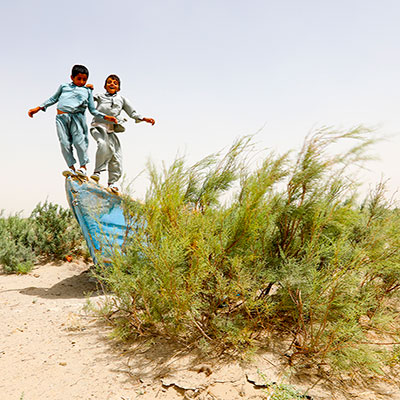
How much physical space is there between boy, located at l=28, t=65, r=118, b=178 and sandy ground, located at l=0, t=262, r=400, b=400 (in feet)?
7.42

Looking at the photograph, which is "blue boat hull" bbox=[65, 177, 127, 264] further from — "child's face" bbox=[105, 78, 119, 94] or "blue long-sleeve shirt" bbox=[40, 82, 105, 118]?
"child's face" bbox=[105, 78, 119, 94]

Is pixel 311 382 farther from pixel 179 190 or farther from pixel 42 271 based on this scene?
pixel 42 271

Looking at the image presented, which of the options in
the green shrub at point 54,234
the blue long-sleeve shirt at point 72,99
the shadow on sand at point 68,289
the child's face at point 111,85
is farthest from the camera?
the green shrub at point 54,234

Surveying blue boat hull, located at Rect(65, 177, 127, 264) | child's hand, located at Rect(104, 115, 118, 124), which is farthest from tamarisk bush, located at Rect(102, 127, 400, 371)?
child's hand, located at Rect(104, 115, 118, 124)

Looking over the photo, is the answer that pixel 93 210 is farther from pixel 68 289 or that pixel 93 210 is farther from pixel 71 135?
pixel 68 289

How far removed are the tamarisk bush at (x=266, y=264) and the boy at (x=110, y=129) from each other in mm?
2285

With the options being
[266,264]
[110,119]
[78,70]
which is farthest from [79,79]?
[266,264]

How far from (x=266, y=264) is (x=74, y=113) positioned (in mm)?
3654

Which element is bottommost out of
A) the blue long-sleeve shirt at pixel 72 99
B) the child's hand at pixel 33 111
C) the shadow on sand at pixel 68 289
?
the shadow on sand at pixel 68 289

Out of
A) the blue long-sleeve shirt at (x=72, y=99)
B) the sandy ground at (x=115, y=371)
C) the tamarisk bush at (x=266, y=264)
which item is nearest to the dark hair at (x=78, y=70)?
the blue long-sleeve shirt at (x=72, y=99)

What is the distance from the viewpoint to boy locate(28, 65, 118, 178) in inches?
191

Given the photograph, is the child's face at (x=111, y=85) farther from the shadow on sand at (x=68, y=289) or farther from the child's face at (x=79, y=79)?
the shadow on sand at (x=68, y=289)

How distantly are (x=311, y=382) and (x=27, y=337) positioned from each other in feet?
9.11

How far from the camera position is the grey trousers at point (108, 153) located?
5.08 metres
